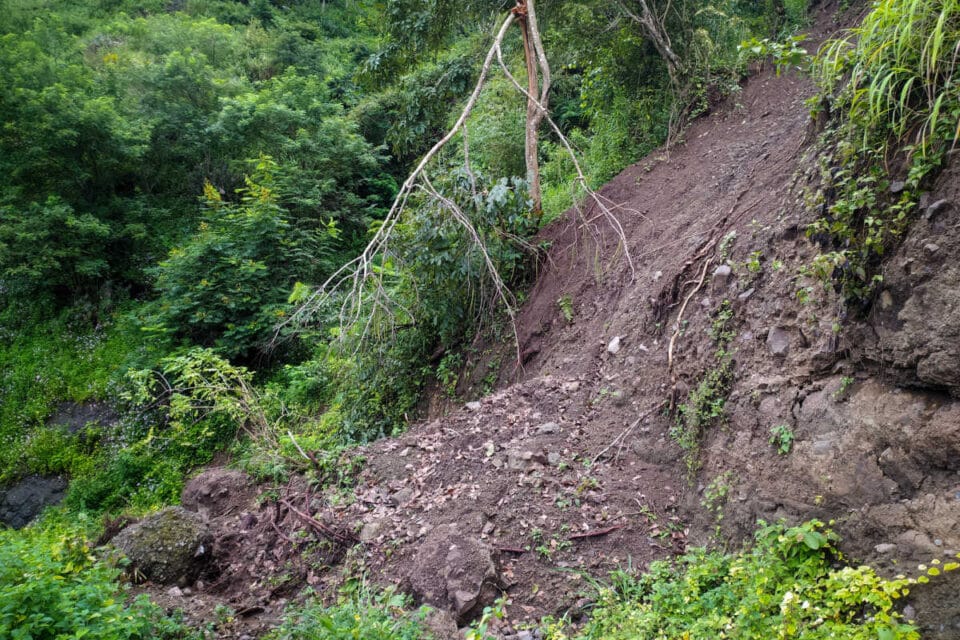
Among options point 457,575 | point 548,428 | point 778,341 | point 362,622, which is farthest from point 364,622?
point 778,341

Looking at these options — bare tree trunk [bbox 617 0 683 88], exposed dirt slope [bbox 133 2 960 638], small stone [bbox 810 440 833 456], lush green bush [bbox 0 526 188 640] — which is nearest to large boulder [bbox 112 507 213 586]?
exposed dirt slope [bbox 133 2 960 638]

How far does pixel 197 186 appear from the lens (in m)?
14.3

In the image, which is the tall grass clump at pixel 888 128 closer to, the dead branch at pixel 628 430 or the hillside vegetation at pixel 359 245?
the hillside vegetation at pixel 359 245

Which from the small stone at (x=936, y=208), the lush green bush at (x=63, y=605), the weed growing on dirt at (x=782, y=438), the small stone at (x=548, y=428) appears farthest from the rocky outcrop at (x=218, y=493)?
Result: the small stone at (x=936, y=208)

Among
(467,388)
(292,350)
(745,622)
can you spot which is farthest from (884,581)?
(292,350)

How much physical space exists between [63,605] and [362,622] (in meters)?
1.38

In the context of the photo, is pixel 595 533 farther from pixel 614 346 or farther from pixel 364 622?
pixel 614 346

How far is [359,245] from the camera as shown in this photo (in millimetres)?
13773

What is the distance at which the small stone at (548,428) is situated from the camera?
13.7 feet

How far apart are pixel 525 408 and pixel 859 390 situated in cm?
242

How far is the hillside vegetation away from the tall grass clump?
0.01m

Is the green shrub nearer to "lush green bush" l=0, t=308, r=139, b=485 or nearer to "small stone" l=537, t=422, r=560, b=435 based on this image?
"lush green bush" l=0, t=308, r=139, b=485

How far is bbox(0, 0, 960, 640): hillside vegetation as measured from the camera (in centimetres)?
259

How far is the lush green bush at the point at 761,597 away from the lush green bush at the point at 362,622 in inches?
28.4
